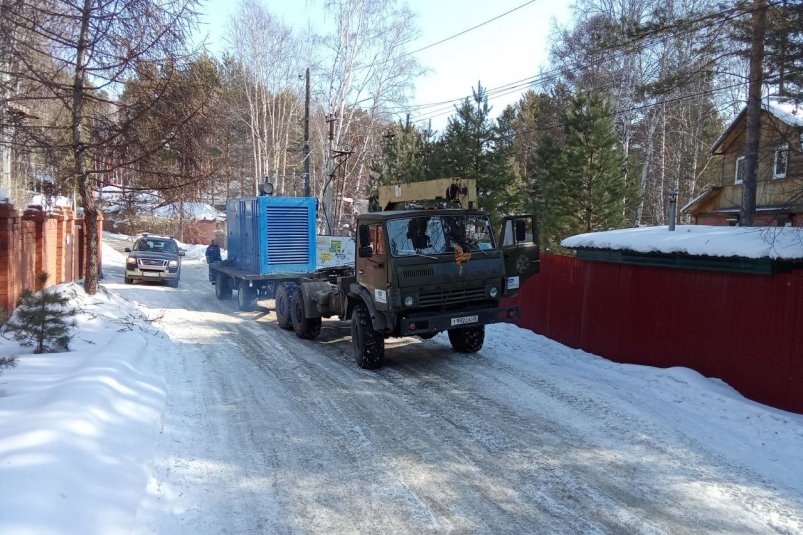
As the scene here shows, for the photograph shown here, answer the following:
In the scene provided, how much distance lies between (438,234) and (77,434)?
5659 mm

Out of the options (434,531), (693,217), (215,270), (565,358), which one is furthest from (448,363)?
(693,217)

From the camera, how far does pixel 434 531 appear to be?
404cm

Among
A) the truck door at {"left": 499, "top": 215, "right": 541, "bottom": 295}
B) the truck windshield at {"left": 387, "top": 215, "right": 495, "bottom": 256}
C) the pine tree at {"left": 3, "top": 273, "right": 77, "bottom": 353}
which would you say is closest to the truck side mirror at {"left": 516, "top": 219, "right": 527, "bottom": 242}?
the truck door at {"left": 499, "top": 215, "right": 541, "bottom": 295}

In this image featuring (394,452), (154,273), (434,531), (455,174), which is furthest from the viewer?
(455,174)

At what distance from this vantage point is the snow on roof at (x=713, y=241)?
6.86 m

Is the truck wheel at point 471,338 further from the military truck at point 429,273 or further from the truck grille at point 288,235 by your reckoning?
the truck grille at point 288,235

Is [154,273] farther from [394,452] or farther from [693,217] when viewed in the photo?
[693,217]

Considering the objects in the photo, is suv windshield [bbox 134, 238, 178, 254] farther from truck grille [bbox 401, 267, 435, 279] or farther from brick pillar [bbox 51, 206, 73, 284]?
truck grille [bbox 401, 267, 435, 279]

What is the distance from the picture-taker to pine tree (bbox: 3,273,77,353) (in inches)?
297

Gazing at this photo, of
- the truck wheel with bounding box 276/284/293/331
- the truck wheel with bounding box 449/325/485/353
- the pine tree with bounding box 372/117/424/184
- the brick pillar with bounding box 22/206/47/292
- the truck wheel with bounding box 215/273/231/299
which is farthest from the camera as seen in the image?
the pine tree with bounding box 372/117/424/184

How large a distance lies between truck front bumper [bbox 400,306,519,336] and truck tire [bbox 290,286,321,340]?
11.8ft

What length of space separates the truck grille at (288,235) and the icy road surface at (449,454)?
21.3 feet

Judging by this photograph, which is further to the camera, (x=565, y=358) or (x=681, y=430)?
(x=565, y=358)

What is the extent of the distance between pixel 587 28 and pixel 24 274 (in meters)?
25.7
